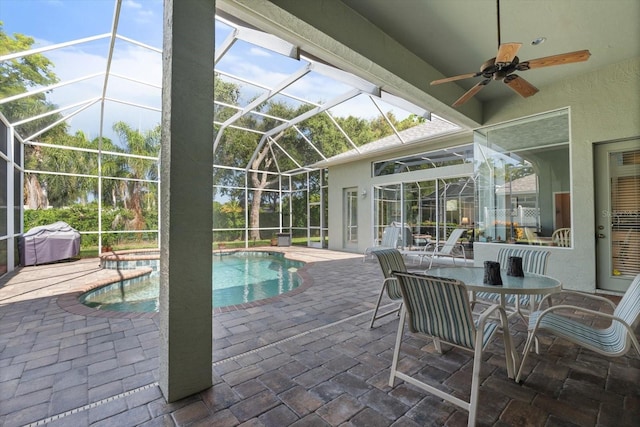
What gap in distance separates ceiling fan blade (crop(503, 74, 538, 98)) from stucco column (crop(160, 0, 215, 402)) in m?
3.03

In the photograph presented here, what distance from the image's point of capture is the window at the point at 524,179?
526 centimetres

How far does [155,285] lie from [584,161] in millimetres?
8652

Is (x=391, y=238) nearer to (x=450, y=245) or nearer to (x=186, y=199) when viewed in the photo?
(x=450, y=245)

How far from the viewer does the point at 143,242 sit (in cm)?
1045

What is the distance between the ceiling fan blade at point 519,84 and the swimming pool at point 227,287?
476cm

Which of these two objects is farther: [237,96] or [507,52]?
[237,96]

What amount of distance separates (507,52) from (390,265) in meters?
2.40

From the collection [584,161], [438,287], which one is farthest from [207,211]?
[584,161]

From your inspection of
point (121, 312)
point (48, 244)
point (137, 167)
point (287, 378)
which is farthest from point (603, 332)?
point (137, 167)

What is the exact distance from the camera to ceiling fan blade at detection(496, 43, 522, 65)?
2569 millimetres

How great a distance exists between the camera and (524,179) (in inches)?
225

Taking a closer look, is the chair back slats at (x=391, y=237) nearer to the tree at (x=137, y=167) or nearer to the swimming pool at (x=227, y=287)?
the swimming pool at (x=227, y=287)

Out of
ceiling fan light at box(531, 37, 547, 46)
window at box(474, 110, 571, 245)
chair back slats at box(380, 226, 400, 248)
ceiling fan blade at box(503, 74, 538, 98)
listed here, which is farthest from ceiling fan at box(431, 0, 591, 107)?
chair back slats at box(380, 226, 400, 248)

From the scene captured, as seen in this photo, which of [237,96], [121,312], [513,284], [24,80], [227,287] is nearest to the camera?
[513,284]
